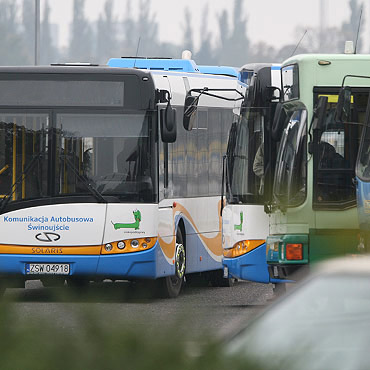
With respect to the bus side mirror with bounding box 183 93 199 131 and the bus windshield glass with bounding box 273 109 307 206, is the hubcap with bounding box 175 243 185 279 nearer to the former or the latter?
the bus side mirror with bounding box 183 93 199 131

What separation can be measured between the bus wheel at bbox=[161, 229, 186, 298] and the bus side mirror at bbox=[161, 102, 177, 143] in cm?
180

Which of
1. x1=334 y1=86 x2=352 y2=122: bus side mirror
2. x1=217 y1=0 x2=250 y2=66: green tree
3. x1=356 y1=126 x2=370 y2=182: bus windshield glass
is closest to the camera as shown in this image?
x1=356 y1=126 x2=370 y2=182: bus windshield glass

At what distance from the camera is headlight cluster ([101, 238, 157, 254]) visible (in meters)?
15.6

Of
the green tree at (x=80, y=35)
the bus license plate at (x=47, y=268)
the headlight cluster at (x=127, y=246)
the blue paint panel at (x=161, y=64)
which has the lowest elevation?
the green tree at (x=80, y=35)

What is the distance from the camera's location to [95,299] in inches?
157

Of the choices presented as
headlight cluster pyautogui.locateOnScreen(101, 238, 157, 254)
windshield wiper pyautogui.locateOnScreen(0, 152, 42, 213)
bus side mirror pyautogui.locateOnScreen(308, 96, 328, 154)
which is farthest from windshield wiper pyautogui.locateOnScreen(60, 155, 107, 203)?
bus side mirror pyautogui.locateOnScreen(308, 96, 328, 154)

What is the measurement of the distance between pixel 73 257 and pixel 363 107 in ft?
13.9

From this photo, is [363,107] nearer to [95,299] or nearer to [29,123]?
[29,123]

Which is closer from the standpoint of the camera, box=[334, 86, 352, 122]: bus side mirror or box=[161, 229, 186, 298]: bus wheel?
box=[334, 86, 352, 122]: bus side mirror

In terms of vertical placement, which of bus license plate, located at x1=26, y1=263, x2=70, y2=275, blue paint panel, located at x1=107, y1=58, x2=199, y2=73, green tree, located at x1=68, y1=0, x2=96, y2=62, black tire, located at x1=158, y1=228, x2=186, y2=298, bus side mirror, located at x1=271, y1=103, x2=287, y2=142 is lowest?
green tree, located at x1=68, y1=0, x2=96, y2=62

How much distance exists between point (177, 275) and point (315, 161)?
3927 mm

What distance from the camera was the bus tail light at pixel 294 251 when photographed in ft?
44.0

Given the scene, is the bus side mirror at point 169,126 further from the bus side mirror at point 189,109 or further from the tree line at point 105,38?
the tree line at point 105,38

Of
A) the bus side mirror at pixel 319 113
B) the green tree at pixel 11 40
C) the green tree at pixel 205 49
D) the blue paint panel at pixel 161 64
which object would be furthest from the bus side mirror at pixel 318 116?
the green tree at pixel 11 40
